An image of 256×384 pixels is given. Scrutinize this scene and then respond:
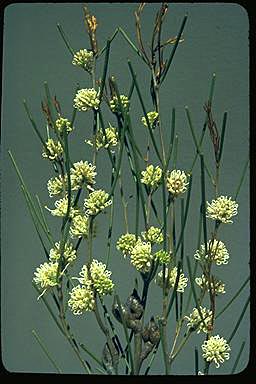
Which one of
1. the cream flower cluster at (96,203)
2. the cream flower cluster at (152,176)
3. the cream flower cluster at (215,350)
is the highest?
the cream flower cluster at (152,176)

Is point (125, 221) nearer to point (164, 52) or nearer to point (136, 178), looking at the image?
point (136, 178)

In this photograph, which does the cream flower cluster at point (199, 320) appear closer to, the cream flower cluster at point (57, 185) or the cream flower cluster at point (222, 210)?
the cream flower cluster at point (222, 210)

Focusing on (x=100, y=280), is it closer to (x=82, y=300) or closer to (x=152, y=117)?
(x=82, y=300)

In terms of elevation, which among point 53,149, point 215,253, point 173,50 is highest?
point 173,50

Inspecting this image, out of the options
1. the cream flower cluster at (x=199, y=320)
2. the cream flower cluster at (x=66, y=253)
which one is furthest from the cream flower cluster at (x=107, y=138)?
the cream flower cluster at (x=199, y=320)

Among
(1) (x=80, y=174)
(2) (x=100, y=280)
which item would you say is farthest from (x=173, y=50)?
(2) (x=100, y=280)

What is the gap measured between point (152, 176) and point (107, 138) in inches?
2.8

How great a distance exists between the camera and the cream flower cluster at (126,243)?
3.19 feet

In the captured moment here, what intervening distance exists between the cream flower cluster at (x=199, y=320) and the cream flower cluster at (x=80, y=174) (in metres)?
0.21

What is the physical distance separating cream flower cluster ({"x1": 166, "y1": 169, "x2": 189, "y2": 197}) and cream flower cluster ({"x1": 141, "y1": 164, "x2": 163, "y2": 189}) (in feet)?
0.04

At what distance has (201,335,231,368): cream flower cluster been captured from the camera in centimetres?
98

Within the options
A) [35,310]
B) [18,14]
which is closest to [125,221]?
[35,310]

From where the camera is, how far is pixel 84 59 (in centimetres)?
100

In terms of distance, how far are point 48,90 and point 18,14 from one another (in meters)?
0.11
